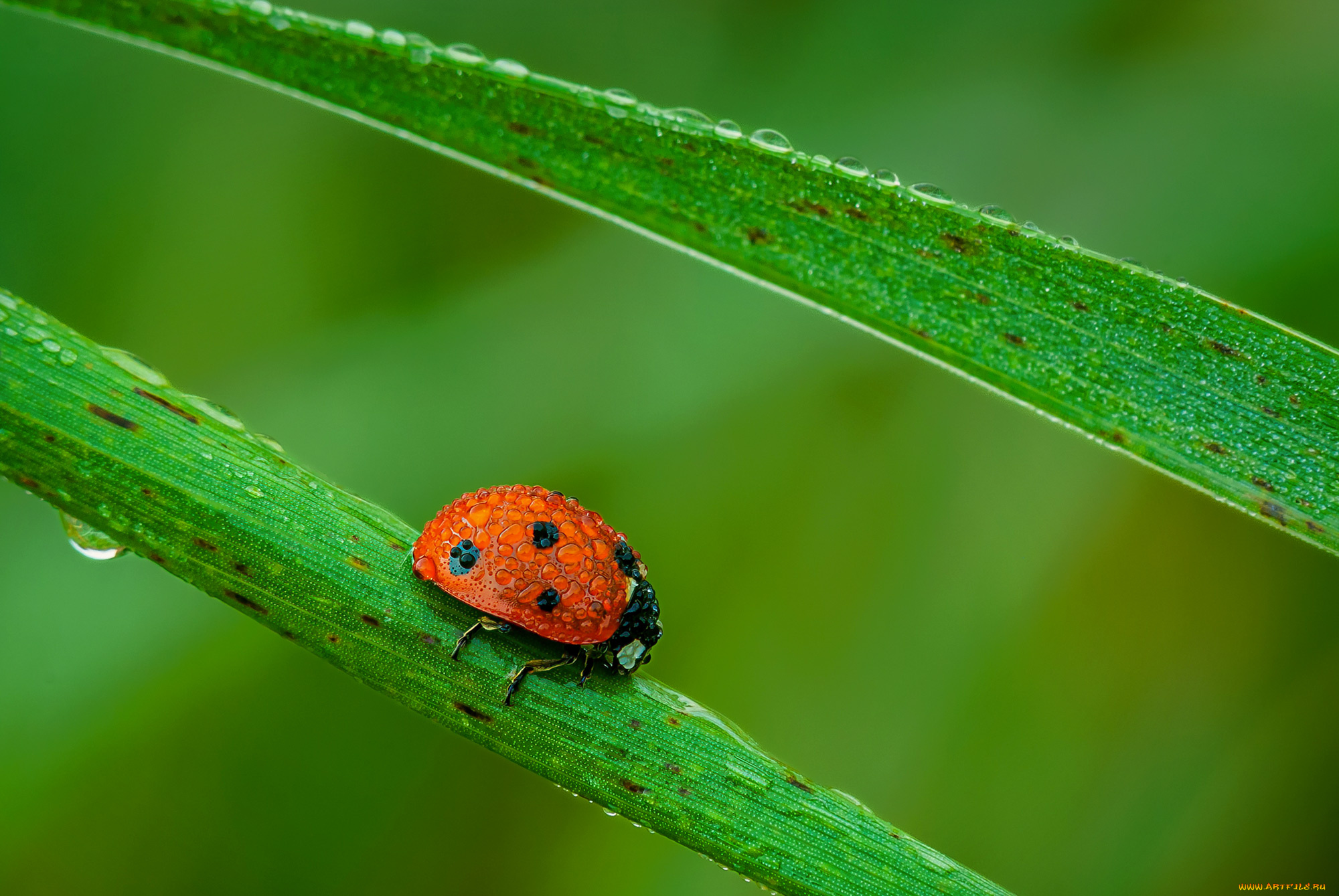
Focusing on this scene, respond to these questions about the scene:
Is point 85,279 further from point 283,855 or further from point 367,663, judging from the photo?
point 367,663

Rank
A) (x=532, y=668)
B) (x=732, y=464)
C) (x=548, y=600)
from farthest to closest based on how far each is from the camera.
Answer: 1. (x=732, y=464)
2. (x=548, y=600)
3. (x=532, y=668)

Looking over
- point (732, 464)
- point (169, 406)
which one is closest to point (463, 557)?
point (169, 406)

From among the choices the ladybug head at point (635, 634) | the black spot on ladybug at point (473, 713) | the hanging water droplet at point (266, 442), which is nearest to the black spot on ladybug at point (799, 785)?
the ladybug head at point (635, 634)

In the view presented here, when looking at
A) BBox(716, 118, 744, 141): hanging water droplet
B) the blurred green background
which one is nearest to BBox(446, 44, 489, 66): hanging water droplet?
BBox(716, 118, 744, 141): hanging water droplet

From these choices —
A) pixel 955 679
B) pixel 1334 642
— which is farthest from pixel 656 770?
pixel 1334 642

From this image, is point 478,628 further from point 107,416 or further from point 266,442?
point 107,416

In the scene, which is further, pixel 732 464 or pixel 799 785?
pixel 732 464
